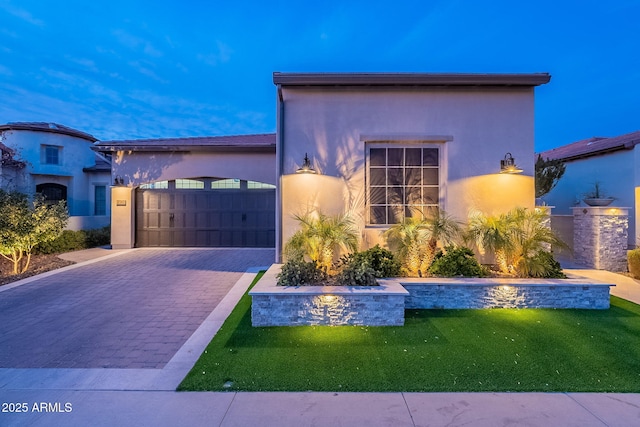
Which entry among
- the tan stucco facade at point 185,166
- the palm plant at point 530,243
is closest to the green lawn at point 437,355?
the palm plant at point 530,243

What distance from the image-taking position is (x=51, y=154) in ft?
53.8

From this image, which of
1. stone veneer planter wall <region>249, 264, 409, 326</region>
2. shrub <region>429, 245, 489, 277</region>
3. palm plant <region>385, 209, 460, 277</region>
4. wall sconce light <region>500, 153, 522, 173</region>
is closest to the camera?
stone veneer planter wall <region>249, 264, 409, 326</region>

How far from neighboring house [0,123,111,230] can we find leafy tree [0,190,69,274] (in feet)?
25.5

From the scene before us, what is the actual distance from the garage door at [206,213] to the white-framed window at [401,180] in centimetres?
579

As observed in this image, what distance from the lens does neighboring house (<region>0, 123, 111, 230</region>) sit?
15.7 meters

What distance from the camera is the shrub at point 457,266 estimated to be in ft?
18.7

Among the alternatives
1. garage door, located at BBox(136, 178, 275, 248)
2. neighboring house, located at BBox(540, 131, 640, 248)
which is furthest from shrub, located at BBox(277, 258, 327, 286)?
neighboring house, located at BBox(540, 131, 640, 248)

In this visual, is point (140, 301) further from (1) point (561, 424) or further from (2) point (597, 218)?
(2) point (597, 218)

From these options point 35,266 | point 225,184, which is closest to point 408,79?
point 225,184

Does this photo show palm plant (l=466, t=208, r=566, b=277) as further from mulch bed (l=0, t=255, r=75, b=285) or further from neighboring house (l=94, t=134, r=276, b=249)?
mulch bed (l=0, t=255, r=75, b=285)

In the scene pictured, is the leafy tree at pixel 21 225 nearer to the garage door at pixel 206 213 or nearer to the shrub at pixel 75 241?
the shrub at pixel 75 241

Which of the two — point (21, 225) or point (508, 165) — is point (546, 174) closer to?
point (508, 165)

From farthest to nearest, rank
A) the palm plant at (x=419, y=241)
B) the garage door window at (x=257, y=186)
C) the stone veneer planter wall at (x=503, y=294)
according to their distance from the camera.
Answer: the garage door window at (x=257, y=186) < the palm plant at (x=419, y=241) < the stone veneer planter wall at (x=503, y=294)

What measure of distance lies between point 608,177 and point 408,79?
26.9 feet
